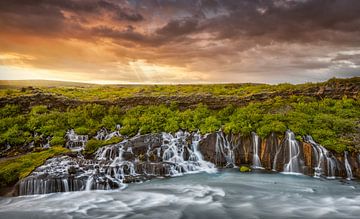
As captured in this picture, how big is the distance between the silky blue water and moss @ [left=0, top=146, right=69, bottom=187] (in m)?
1.43

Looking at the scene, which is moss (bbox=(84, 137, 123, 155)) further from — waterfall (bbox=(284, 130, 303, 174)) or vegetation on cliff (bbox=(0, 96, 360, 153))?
waterfall (bbox=(284, 130, 303, 174))

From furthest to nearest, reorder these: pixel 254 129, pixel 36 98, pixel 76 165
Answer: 1. pixel 36 98
2. pixel 254 129
3. pixel 76 165

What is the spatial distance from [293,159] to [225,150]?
3.76m

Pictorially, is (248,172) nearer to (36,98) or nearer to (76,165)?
(76,165)

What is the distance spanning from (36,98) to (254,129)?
19.7m

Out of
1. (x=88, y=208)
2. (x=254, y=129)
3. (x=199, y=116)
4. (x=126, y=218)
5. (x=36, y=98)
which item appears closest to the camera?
(x=126, y=218)

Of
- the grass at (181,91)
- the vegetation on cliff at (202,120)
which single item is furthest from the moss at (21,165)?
the grass at (181,91)

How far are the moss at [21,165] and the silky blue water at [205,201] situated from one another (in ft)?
4.69

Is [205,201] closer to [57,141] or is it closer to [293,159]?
[293,159]

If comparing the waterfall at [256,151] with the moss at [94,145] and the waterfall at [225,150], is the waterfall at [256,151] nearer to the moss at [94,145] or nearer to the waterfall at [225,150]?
the waterfall at [225,150]

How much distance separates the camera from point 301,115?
61.7 feet

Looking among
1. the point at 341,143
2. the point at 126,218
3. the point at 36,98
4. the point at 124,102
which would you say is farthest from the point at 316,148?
the point at 36,98

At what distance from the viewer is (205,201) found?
1179cm

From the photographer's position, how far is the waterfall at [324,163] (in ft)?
49.6
